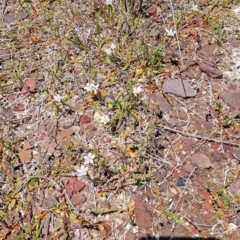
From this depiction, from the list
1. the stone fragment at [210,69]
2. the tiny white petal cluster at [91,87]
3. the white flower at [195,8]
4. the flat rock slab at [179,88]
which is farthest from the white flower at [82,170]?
the white flower at [195,8]

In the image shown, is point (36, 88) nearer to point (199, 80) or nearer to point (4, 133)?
point (4, 133)

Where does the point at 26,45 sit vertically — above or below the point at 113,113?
above

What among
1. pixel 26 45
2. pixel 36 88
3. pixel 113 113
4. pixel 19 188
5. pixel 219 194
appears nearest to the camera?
pixel 219 194

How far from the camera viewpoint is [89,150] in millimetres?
2980

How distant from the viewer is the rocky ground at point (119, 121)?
2645 mm

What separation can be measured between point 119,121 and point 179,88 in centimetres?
64

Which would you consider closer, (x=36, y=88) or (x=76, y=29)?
(x=36, y=88)

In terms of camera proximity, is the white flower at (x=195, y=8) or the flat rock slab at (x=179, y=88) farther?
the white flower at (x=195, y=8)

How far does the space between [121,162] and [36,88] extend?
3.84 ft

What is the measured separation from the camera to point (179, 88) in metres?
3.27

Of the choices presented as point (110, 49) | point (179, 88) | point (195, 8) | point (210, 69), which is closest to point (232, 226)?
point (179, 88)

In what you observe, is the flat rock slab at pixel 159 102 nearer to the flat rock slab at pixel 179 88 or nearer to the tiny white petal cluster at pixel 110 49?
the flat rock slab at pixel 179 88

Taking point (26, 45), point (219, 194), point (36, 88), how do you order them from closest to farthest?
1. point (219, 194)
2. point (36, 88)
3. point (26, 45)

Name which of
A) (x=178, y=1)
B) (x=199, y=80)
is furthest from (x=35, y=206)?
(x=178, y=1)
